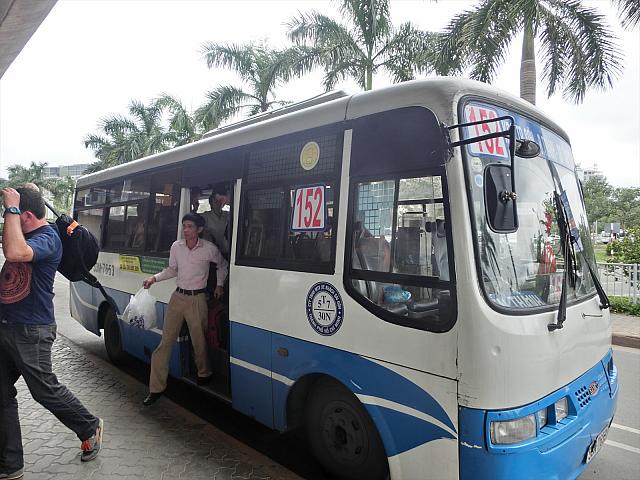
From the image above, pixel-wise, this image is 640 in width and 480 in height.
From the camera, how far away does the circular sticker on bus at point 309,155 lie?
3.25 meters

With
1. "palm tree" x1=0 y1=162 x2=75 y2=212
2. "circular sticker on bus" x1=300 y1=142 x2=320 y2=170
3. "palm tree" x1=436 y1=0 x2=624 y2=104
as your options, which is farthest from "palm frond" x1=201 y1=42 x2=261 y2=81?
"palm tree" x1=0 y1=162 x2=75 y2=212

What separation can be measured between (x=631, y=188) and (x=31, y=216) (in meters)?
48.6

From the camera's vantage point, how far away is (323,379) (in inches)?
126

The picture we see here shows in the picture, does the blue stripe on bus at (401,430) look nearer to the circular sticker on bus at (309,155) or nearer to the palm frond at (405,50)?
the circular sticker on bus at (309,155)

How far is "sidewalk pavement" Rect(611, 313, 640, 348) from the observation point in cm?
775

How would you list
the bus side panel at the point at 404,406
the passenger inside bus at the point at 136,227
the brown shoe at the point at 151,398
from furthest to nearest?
1. the passenger inside bus at the point at 136,227
2. the brown shoe at the point at 151,398
3. the bus side panel at the point at 404,406

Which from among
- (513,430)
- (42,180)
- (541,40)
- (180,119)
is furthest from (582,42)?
(42,180)

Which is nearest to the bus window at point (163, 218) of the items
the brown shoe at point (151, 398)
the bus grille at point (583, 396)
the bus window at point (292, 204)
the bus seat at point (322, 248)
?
the bus window at point (292, 204)

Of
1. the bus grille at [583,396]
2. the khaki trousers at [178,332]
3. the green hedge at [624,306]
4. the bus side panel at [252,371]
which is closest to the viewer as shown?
the bus grille at [583,396]

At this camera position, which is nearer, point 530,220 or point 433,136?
point 433,136

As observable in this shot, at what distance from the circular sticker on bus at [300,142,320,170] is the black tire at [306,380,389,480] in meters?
1.55

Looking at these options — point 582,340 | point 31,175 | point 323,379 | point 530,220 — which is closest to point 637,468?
point 582,340

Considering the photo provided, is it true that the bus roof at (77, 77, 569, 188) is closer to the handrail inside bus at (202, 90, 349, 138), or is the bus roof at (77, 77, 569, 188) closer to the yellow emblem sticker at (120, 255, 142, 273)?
the handrail inside bus at (202, 90, 349, 138)

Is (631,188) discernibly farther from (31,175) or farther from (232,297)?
(31,175)
